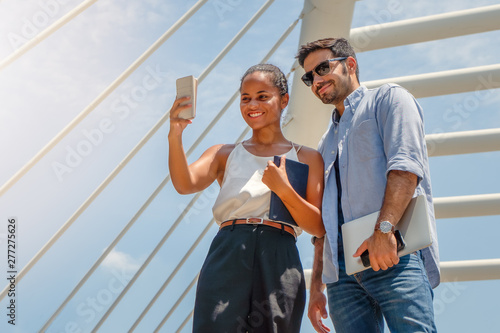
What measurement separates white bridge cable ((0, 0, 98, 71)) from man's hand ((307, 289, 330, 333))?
2.17 metres

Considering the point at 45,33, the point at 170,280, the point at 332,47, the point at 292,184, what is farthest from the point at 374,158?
the point at 170,280

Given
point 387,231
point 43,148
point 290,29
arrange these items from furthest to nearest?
point 290,29
point 43,148
point 387,231

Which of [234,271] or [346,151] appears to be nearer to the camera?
[234,271]

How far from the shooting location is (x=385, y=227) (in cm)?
265

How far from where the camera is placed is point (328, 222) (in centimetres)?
300

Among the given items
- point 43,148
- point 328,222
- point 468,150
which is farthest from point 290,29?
point 328,222

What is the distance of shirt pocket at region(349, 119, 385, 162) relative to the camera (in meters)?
3.00

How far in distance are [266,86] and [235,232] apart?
2.56 ft

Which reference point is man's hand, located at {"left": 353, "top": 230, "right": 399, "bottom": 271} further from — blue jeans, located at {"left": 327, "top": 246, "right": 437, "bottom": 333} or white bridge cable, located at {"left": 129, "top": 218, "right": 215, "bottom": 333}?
white bridge cable, located at {"left": 129, "top": 218, "right": 215, "bottom": 333}

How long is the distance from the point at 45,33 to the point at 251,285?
2171 mm

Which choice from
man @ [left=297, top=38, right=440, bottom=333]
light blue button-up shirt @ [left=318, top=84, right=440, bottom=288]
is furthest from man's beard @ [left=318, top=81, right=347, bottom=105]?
light blue button-up shirt @ [left=318, top=84, right=440, bottom=288]

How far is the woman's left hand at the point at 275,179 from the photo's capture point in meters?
2.85

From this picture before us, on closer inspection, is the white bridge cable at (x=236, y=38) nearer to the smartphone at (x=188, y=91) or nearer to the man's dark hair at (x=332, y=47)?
the man's dark hair at (x=332, y=47)

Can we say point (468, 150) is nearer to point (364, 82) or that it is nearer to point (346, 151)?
point (364, 82)
